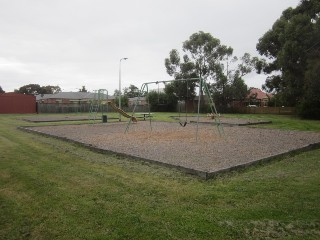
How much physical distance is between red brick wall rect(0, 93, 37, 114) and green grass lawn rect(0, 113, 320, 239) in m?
36.4

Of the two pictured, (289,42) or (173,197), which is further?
(289,42)

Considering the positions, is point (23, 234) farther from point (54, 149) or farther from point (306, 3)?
point (306, 3)

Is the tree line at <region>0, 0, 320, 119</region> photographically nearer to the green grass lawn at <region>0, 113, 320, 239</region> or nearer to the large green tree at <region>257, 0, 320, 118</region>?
the large green tree at <region>257, 0, 320, 118</region>

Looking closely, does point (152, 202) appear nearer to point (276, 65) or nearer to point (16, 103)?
point (276, 65)

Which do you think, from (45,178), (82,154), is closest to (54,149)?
(82,154)

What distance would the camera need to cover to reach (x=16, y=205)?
427 cm

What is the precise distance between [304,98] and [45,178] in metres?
24.5

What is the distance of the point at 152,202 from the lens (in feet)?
14.4

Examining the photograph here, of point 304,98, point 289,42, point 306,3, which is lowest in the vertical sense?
point 304,98

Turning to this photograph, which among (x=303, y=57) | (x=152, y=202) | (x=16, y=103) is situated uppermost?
(x=303, y=57)

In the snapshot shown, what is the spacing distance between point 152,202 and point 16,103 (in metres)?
40.8

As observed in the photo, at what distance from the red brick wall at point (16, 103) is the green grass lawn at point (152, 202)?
36.4 metres

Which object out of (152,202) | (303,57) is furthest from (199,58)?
(152,202)

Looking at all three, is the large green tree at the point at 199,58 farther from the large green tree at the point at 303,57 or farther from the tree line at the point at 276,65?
the large green tree at the point at 303,57
